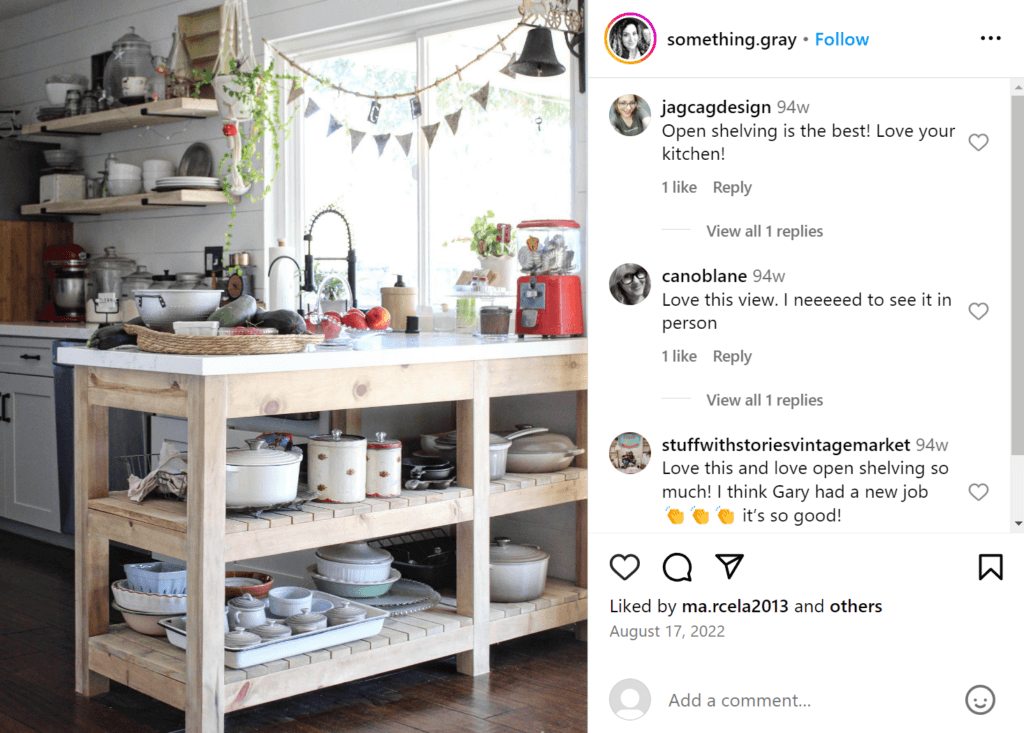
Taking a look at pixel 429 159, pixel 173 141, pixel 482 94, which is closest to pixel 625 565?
pixel 482 94

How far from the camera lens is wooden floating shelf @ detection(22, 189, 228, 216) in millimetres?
4227

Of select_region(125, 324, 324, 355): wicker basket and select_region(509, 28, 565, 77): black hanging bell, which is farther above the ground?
select_region(509, 28, 565, 77): black hanging bell

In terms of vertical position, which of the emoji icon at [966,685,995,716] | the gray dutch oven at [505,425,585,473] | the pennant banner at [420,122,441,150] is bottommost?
the gray dutch oven at [505,425,585,473]

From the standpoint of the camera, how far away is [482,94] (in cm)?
356

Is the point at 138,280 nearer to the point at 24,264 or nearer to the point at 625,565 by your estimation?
the point at 24,264

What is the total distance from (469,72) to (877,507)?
295 centimetres

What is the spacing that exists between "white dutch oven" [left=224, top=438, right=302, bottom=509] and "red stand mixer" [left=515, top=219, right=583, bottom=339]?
878mm

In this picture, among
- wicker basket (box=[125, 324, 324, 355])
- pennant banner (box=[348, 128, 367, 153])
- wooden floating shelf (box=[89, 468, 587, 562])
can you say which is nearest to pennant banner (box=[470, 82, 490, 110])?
pennant banner (box=[348, 128, 367, 153])

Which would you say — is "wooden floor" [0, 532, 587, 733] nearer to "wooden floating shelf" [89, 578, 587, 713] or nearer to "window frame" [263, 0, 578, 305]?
"wooden floating shelf" [89, 578, 587, 713]

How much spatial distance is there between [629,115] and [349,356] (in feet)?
5.19

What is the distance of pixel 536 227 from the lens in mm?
3098

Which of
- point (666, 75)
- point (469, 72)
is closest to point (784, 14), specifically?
point (666, 75)

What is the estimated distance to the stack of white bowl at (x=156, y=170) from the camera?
14.8ft

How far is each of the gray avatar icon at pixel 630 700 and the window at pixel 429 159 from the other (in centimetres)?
260
